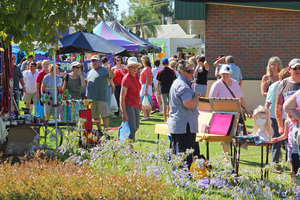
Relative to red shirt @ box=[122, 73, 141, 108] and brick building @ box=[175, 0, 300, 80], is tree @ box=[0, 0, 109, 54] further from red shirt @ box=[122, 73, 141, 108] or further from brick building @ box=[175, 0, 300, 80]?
brick building @ box=[175, 0, 300, 80]

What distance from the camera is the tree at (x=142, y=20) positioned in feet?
271

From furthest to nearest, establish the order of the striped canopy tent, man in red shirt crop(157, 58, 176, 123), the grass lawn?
the striped canopy tent
man in red shirt crop(157, 58, 176, 123)
the grass lawn

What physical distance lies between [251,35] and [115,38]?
8.55 m

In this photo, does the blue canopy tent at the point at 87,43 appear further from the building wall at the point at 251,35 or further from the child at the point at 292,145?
the child at the point at 292,145

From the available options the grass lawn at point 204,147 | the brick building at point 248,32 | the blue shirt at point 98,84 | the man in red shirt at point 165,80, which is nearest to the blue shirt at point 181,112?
the grass lawn at point 204,147

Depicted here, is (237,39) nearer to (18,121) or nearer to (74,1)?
(18,121)

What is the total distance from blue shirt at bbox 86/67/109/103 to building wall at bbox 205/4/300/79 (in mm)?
7152

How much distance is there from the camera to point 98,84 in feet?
34.2

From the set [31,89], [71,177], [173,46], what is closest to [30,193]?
[71,177]

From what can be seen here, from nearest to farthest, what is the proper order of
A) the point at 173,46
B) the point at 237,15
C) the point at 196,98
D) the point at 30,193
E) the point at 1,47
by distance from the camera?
1. the point at 30,193
2. the point at 196,98
3. the point at 1,47
4. the point at 237,15
5. the point at 173,46

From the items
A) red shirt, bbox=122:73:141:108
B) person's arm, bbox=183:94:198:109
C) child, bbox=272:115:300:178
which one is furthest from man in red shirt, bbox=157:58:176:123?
child, bbox=272:115:300:178

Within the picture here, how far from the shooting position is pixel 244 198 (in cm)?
507

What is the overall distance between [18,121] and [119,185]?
16.0ft

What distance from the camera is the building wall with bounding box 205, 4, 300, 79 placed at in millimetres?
16469
